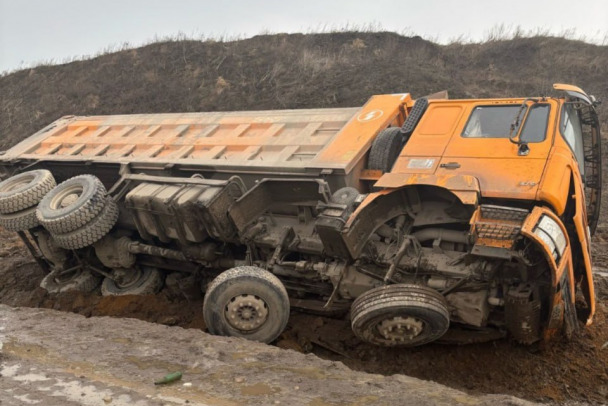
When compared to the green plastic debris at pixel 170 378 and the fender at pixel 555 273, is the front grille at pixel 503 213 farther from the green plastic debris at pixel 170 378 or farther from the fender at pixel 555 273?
the green plastic debris at pixel 170 378

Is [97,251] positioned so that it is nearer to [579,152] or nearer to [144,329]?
[144,329]

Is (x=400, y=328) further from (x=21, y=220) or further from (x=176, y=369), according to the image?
(x=21, y=220)

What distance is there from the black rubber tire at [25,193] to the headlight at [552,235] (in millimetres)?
5575

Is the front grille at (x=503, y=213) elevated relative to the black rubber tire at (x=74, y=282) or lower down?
elevated

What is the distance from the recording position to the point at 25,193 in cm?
653

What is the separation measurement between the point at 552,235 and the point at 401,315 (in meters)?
1.22

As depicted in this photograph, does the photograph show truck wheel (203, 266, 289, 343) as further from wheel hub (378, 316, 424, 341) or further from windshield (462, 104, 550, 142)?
windshield (462, 104, 550, 142)

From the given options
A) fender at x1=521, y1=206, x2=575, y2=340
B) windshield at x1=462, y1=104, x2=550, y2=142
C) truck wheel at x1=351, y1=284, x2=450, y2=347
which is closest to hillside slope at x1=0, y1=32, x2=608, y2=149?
windshield at x1=462, y1=104, x2=550, y2=142

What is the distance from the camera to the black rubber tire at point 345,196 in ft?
16.1

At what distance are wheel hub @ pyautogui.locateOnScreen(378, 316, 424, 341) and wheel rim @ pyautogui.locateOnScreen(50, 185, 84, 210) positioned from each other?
12.7 feet

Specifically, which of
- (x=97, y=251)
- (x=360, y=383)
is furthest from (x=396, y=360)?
(x=97, y=251)

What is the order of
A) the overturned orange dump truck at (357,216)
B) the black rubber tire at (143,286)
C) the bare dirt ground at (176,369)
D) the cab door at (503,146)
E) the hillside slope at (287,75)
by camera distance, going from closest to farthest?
the bare dirt ground at (176,369)
the overturned orange dump truck at (357,216)
the cab door at (503,146)
the black rubber tire at (143,286)
the hillside slope at (287,75)

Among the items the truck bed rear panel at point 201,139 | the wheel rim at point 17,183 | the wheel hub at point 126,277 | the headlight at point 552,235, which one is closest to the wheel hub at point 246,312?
the truck bed rear panel at point 201,139

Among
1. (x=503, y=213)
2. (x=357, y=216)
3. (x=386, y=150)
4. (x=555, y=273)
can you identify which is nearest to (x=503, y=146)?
(x=503, y=213)
